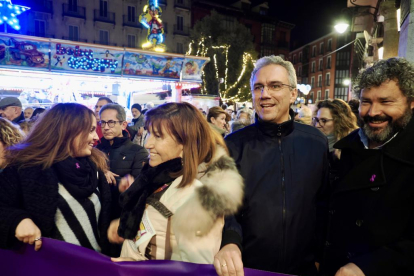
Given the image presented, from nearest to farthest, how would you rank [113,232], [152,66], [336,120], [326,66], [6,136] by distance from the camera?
[113,232]
[6,136]
[336,120]
[152,66]
[326,66]

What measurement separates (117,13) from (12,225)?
32.1 metres

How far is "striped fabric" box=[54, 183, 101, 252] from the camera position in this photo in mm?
2064

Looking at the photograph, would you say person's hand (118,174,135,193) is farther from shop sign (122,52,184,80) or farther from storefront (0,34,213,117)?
shop sign (122,52,184,80)

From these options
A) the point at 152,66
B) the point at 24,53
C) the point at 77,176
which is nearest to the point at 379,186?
the point at 77,176

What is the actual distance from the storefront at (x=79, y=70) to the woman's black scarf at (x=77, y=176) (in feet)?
25.3

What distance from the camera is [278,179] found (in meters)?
1.96

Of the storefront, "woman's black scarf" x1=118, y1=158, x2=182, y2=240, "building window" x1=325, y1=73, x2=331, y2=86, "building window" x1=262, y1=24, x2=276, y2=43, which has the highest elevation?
"building window" x1=262, y1=24, x2=276, y2=43

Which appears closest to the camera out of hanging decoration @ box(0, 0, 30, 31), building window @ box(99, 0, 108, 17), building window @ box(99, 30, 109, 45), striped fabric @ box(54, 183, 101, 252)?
striped fabric @ box(54, 183, 101, 252)

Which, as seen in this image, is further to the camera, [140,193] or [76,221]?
[76,221]

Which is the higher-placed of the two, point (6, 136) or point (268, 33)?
point (268, 33)

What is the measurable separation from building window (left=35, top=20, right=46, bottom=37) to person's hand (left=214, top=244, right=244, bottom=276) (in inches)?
1220

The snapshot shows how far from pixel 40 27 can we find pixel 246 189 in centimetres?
3087

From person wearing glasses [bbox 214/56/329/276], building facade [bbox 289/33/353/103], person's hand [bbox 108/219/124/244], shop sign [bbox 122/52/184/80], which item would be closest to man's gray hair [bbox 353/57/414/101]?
person wearing glasses [bbox 214/56/329/276]

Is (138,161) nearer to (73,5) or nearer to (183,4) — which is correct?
(73,5)
